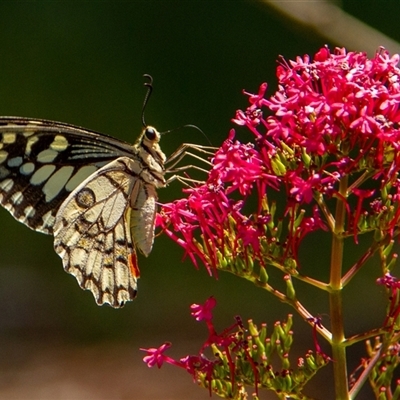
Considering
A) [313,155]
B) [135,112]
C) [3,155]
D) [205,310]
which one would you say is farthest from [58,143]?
[135,112]

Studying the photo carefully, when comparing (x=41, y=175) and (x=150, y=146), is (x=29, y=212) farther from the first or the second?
(x=150, y=146)

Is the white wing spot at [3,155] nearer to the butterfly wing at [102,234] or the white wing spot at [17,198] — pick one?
the white wing spot at [17,198]

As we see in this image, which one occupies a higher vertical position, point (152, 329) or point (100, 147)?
point (100, 147)

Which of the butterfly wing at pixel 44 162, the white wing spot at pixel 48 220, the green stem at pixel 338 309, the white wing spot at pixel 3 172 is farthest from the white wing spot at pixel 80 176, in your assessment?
the green stem at pixel 338 309

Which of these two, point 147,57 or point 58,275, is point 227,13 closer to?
point 147,57

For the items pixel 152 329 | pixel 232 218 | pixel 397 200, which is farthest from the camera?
pixel 152 329

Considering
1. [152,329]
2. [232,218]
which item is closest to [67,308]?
[152,329]

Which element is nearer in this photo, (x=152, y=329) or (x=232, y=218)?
(x=232, y=218)

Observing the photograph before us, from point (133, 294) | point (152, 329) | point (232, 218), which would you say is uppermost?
point (232, 218)
